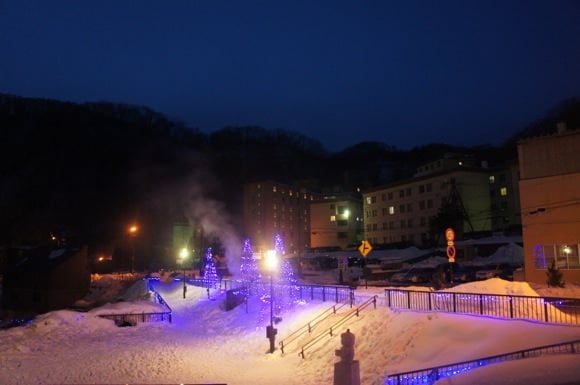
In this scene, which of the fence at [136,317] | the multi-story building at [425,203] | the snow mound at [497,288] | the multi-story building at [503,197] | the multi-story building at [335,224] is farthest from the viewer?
the multi-story building at [335,224]

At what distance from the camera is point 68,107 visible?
175 meters

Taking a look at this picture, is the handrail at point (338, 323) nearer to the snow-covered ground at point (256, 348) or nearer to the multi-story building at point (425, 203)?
the snow-covered ground at point (256, 348)

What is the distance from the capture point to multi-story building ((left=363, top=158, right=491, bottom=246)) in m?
74.3

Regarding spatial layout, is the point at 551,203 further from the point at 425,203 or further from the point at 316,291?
the point at 425,203

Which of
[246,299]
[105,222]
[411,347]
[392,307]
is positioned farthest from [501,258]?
[105,222]

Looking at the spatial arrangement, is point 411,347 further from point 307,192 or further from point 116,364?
point 307,192

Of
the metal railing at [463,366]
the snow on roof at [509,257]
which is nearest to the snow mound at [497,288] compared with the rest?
the metal railing at [463,366]

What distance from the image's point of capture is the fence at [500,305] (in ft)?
55.9

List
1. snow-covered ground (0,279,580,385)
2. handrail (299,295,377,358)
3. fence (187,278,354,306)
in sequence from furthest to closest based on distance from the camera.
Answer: fence (187,278,354,306) → handrail (299,295,377,358) → snow-covered ground (0,279,580,385)

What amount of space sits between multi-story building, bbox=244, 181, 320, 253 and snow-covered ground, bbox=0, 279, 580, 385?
307 ft

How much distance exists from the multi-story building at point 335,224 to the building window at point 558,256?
6774 centimetres

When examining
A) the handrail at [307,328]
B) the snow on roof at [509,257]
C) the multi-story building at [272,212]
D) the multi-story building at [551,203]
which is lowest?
the handrail at [307,328]

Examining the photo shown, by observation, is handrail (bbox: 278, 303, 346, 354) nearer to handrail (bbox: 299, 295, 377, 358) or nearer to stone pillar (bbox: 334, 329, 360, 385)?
handrail (bbox: 299, 295, 377, 358)

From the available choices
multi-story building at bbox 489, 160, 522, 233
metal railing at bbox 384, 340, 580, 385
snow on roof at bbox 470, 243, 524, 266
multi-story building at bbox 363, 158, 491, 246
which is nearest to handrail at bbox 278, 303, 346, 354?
metal railing at bbox 384, 340, 580, 385
